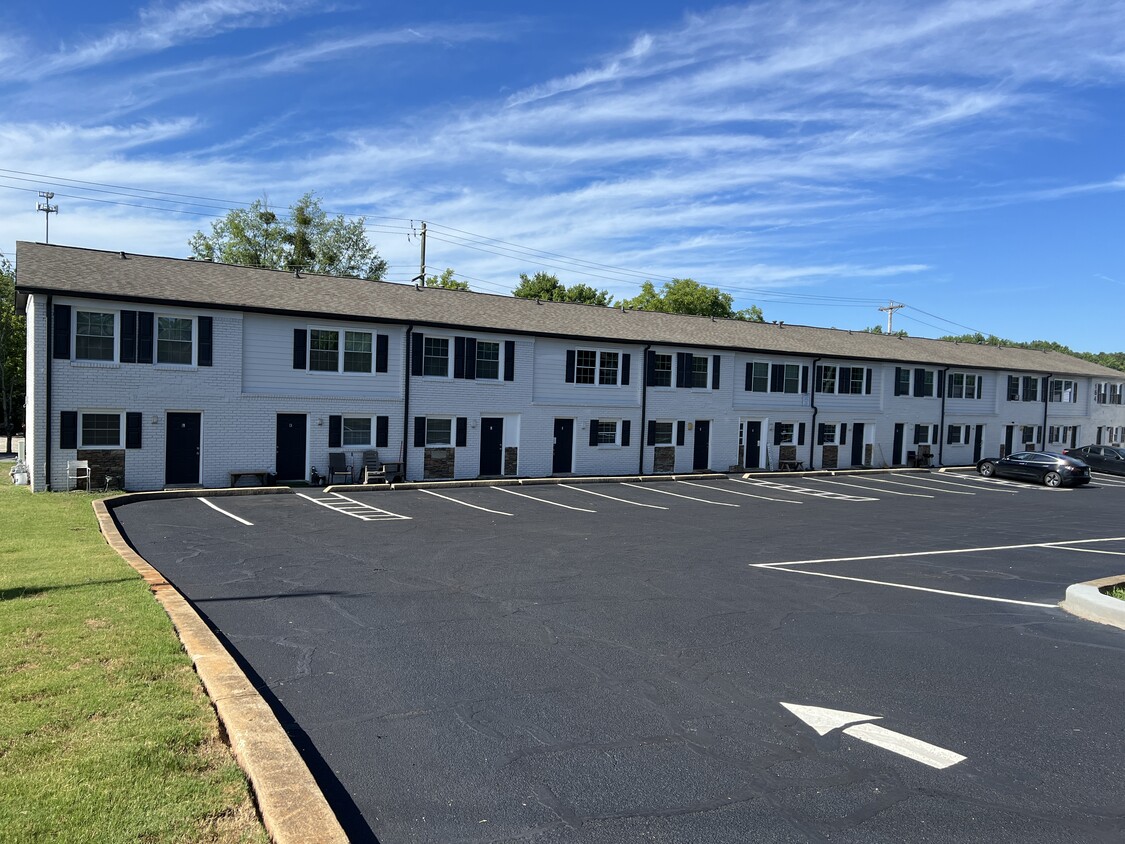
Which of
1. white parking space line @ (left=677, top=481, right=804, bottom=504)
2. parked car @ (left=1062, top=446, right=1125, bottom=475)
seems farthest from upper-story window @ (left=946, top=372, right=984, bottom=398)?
white parking space line @ (left=677, top=481, right=804, bottom=504)

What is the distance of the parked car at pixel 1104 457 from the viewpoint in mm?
38219

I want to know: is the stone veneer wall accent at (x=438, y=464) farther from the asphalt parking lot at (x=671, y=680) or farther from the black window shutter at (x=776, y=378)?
the black window shutter at (x=776, y=378)

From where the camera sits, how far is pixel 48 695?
218 inches

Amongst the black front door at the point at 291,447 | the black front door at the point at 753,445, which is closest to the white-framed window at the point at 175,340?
the black front door at the point at 291,447

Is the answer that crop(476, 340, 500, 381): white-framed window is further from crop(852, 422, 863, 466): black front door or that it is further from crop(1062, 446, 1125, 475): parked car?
crop(1062, 446, 1125, 475): parked car

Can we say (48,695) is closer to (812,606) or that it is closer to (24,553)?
(24,553)

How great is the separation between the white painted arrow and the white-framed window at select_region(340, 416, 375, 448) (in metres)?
20.3

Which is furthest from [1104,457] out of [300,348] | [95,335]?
[95,335]

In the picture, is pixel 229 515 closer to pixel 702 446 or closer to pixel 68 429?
pixel 68 429

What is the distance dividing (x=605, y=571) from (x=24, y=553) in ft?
27.7

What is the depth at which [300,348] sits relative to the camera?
78.2 ft

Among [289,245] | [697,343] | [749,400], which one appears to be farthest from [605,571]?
[289,245]

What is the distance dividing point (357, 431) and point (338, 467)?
58.5 inches

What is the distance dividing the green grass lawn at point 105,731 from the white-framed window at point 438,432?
57.4ft
